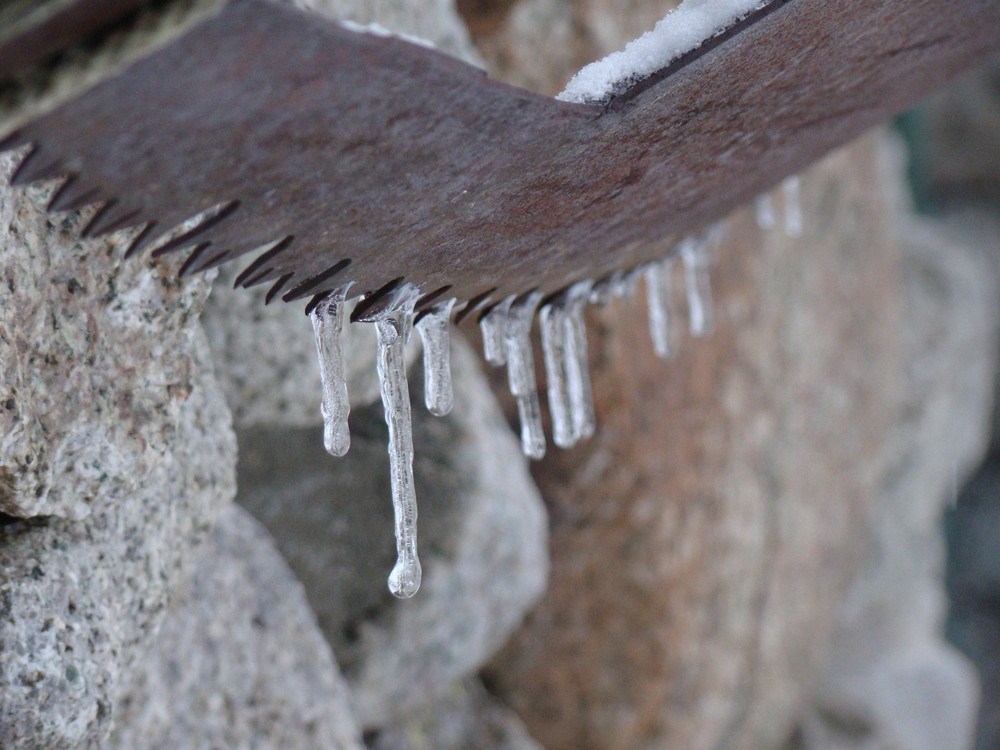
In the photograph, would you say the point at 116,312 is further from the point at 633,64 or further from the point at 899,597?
the point at 899,597

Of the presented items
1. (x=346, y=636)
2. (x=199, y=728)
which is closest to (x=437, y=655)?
(x=346, y=636)

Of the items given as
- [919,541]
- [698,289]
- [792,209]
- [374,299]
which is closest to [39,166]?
[374,299]

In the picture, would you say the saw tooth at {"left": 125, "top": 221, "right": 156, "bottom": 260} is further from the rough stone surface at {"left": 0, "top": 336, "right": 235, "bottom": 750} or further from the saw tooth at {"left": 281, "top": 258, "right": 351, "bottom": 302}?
the rough stone surface at {"left": 0, "top": 336, "right": 235, "bottom": 750}

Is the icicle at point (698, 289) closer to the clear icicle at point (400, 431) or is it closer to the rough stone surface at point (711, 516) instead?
the rough stone surface at point (711, 516)

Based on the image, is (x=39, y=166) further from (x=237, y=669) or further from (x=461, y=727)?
(x=461, y=727)

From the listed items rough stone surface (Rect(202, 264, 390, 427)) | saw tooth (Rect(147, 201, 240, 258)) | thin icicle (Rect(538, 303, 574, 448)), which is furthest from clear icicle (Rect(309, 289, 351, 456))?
rough stone surface (Rect(202, 264, 390, 427))

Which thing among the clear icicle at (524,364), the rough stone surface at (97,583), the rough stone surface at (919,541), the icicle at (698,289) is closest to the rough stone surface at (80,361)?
the rough stone surface at (97,583)
